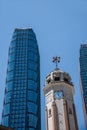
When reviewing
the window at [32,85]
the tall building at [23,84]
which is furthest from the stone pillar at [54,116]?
the window at [32,85]

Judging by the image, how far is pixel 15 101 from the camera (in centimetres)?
13550

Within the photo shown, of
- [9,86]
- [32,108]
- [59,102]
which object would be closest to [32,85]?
[9,86]

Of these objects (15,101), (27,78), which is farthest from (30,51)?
(15,101)

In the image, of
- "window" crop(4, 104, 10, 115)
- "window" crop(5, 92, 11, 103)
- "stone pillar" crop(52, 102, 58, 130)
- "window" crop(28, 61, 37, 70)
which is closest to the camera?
"stone pillar" crop(52, 102, 58, 130)

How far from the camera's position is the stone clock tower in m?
45.5

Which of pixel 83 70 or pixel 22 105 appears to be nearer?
pixel 22 105

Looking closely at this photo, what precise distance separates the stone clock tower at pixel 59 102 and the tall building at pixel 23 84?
79.4m

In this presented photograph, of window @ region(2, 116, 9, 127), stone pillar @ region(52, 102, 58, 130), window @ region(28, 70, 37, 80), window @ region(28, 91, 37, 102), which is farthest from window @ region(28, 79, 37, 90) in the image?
stone pillar @ region(52, 102, 58, 130)

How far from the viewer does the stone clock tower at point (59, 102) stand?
45.5m

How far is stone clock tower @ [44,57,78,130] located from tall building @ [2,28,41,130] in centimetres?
7938

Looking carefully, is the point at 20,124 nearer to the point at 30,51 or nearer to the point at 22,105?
the point at 22,105

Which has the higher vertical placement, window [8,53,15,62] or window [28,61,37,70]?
window [8,53,15,62]

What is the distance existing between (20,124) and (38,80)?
89.2ft

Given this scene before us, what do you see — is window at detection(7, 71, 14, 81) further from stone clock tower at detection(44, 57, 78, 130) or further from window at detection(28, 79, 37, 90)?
stone clock tower at detection(44, 57, 78, 130)
